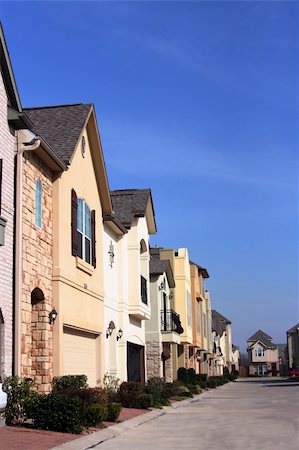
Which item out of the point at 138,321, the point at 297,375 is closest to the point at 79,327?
the point at 138,321

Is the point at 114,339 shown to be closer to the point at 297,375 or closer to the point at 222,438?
the point at 222,438

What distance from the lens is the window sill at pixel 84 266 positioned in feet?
62.9

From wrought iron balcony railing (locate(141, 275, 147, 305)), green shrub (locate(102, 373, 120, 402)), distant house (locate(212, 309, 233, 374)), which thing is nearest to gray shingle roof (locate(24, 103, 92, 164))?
green shrub (locate(102, 373, 120, 402))

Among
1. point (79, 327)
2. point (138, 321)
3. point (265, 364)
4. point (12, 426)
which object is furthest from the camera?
point (265, 364)

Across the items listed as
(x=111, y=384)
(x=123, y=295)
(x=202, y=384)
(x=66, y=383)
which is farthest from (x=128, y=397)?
(x=202, y=384)

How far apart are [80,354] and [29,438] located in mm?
7946

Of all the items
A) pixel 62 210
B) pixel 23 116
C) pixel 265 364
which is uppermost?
pixel 23 116

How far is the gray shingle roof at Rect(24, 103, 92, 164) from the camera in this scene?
1861cm

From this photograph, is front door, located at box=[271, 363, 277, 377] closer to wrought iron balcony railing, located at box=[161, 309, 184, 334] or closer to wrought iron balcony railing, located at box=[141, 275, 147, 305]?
wrought iron balcony railing, located at box=[161, 309, 184, 334]

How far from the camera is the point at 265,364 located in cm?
12375

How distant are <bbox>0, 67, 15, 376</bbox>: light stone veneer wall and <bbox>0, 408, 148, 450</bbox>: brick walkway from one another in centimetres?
139

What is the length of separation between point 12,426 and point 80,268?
6.61 metres

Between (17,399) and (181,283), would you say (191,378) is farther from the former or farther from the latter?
(17,399)

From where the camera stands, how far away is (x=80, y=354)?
66.3 ft
